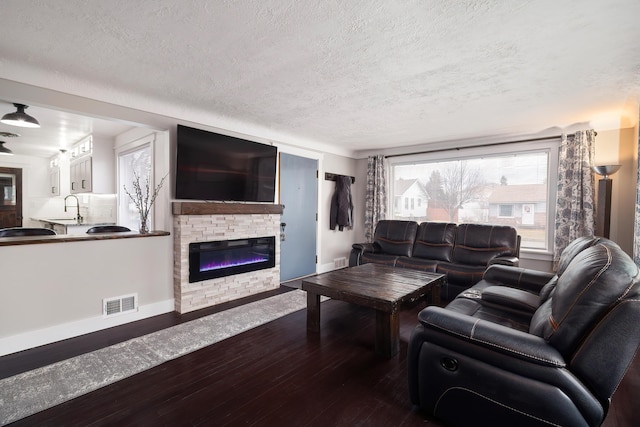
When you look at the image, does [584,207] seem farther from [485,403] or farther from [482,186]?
[485,403]

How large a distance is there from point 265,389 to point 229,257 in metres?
2.07

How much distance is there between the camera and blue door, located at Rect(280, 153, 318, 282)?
4.55 meters

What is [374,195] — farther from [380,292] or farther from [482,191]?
[380,292]

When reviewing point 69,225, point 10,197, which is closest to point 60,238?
point 69,225

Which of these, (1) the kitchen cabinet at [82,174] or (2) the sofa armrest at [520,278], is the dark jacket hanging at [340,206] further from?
(1) the kitchen cabinet at [82,174]

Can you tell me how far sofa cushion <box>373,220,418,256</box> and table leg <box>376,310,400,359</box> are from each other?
224 cm

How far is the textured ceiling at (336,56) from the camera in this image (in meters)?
1.62

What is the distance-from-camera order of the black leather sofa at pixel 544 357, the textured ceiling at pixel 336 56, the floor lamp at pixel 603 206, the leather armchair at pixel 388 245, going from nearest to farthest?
the black leather sofa at pixel 544 357, the textured ceiling at pixel 336 56, the floor lamp at pixel 603 206, the leather armchair at pixel 388 245

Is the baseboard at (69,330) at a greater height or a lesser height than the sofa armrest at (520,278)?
lesser

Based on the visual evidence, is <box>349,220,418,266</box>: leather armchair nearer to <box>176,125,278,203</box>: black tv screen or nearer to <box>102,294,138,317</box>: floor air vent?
<box>176,125,278,203</box>: black tv screen

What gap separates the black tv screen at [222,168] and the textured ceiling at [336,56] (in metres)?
0.32

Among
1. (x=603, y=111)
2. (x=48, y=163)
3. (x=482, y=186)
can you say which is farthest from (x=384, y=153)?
(x=48, y=163)

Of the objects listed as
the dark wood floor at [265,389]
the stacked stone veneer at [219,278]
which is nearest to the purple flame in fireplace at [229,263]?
the stacked stone veneer at [219,278]

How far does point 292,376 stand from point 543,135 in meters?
4.54
